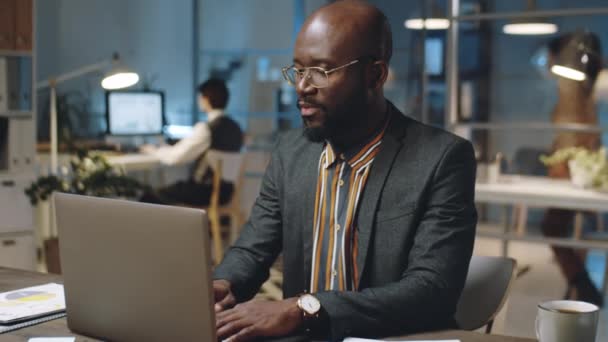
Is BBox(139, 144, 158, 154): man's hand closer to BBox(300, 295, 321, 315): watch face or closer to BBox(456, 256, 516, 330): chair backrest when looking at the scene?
BBox(456, 256, 516, 330): chair backrest

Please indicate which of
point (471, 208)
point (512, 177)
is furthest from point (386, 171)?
point (512, 177)

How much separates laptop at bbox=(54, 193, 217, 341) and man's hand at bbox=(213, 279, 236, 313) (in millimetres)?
271

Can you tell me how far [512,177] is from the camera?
5012 mm

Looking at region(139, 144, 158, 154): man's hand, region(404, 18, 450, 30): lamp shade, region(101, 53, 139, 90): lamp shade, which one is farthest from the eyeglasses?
region(404, 18, 450, 30): lamp shade

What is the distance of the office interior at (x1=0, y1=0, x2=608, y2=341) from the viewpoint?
14.6 feet

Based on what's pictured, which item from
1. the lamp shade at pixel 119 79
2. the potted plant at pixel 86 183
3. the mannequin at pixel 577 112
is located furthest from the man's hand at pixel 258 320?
the mannequin at pixel 577 112

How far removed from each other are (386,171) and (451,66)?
3.13m

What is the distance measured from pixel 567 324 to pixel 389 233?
49 centimetres

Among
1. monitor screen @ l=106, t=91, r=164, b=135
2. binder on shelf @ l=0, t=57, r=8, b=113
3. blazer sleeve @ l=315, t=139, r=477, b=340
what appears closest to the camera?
blazer sleeve @ l=315, t=139, r=477, b=340

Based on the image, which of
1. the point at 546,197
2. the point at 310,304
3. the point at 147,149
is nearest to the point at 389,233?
the point at 310,304

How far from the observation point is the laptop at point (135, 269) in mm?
1237

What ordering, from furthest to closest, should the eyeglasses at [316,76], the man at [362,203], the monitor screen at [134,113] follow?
the monitor screen at [134,113]
the eyeglasses at [316,76]
the man at [362,203]

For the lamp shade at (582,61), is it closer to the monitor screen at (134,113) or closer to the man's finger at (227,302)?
the monitor screen at (134,113)

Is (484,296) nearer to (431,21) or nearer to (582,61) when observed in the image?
(582,61)
